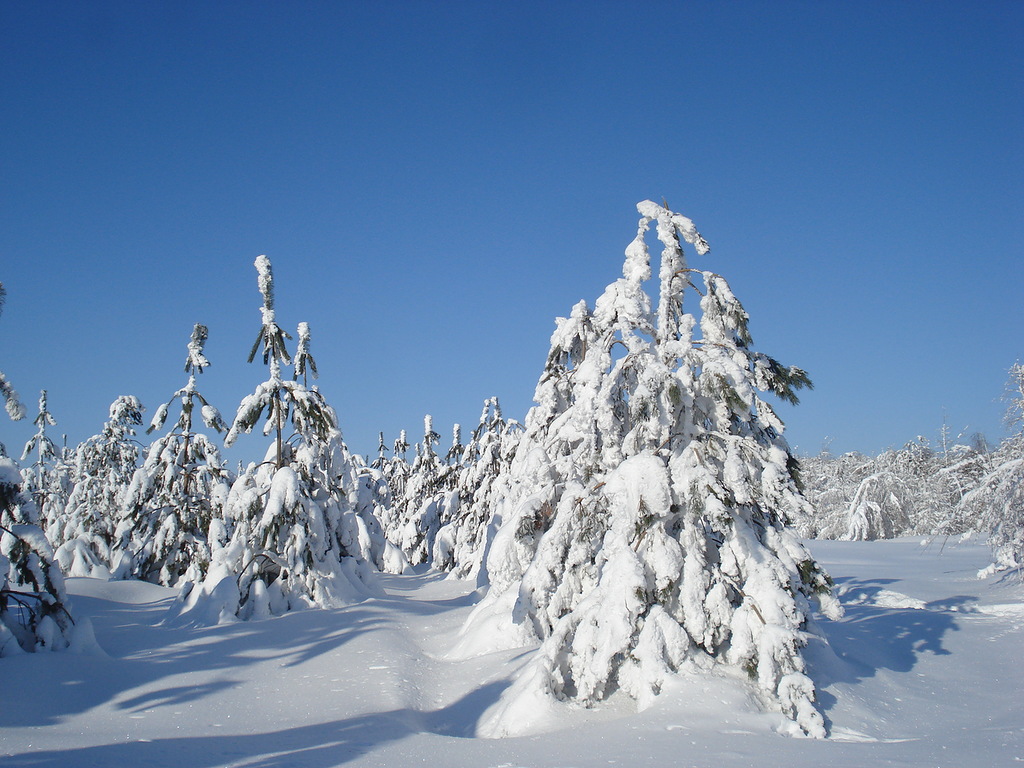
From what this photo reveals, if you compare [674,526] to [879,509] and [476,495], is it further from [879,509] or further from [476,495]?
[879,509]

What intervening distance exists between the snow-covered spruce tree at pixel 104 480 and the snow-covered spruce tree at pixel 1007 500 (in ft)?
85.6

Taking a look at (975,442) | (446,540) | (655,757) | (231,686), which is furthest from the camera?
(975,442)

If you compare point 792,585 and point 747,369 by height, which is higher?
point 747,369

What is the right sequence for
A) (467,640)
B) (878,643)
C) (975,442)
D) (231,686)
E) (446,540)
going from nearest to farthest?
(231,686), (878,643), (467,640), (446,540), (975,442)

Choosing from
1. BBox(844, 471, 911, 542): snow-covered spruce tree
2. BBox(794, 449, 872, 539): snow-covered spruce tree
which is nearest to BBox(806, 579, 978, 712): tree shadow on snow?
BBox(844, 471, 911, 542): snow-covered spruce tree

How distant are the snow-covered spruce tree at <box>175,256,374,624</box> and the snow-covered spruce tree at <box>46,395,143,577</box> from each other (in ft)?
31.6

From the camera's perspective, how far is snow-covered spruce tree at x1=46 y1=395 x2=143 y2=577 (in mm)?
23031

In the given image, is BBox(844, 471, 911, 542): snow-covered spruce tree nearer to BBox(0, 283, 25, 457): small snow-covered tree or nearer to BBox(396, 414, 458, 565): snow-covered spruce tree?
BBox(396, 414, 458, 565): snow-covered spruce tree

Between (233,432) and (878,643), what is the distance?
13.7m

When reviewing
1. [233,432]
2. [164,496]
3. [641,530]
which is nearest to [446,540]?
[164,496]

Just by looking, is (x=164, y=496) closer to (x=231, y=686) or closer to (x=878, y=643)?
(x=231, y=686)

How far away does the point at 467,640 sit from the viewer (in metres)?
12.8

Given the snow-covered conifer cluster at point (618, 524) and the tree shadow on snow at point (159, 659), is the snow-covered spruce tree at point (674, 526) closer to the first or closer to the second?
the snow-covered conifer cluster at point (618, 524)

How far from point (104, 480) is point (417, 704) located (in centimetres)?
2063
